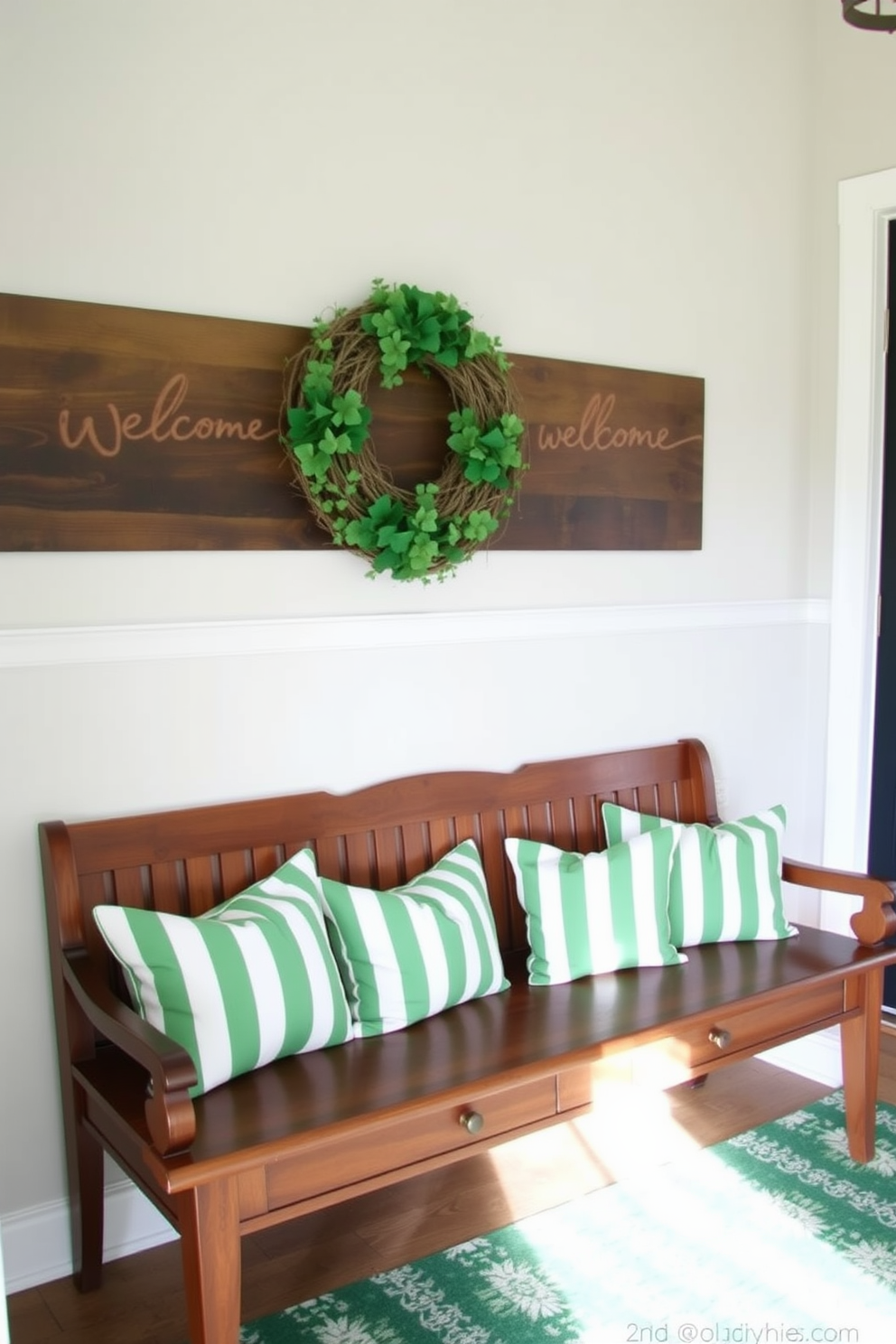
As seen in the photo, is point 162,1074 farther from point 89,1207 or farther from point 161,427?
point 161,427

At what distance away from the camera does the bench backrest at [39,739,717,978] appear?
2230 mm

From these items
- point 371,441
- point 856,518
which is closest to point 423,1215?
point 371,441

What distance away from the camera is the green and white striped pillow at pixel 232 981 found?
80.8 inches

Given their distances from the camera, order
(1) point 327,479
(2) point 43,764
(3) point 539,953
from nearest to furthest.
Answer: (2) point 43,764
(1) point 327,479
(3) point 539,953

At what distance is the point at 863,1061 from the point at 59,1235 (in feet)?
5.71

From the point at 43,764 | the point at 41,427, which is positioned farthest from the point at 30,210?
the point at 43,764

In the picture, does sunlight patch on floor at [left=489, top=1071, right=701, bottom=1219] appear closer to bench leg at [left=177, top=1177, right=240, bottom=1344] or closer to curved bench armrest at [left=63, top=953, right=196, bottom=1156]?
bench leg at [left=177, top=1177, right=240, bottom=1344]

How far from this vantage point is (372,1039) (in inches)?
89.7

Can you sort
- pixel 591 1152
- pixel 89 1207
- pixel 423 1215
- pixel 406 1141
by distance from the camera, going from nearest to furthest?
pixel 406 1141, pixel 89 1207, pixel 423 1215, pixel 591 1152

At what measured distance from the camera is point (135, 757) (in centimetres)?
235

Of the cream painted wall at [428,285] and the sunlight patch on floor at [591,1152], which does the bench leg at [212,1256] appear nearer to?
the cream painted wall at [428,285]

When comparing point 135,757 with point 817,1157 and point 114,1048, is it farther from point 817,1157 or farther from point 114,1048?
point 817,1157

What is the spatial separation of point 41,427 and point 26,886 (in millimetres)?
844

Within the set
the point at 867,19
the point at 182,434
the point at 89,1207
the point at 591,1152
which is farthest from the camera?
the point at 591,1152
